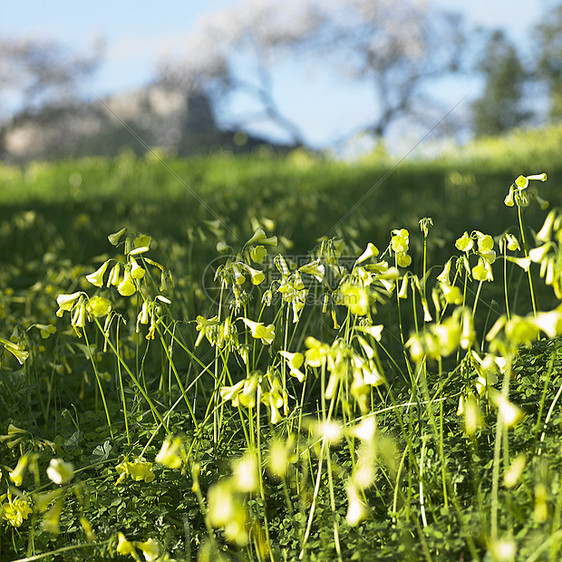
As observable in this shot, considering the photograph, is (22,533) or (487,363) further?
(22,533)

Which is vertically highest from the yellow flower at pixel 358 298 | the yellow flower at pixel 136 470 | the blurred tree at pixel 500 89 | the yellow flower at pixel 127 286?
the blurred tree at pixel 500 89

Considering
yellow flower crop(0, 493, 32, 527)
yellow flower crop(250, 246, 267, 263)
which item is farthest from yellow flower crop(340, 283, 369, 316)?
yellow flower crop(0, 493, 32, 527)

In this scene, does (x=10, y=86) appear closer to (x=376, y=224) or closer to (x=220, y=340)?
(x=376, y=224)

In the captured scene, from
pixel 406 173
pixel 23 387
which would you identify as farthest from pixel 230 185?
pixel 23 387

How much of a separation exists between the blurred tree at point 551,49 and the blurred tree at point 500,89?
1022mm

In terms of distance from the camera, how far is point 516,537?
4.58ft

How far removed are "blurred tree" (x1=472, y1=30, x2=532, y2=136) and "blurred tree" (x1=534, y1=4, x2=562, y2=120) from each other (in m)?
1.02

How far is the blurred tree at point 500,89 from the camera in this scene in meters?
28.2

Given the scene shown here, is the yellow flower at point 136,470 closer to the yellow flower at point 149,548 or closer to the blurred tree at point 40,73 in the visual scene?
the yellow flower at point 149,548

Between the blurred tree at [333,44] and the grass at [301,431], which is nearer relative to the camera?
the grass at [301,431]

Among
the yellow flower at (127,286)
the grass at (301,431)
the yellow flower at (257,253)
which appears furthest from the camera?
the yellow flower at (257,253)

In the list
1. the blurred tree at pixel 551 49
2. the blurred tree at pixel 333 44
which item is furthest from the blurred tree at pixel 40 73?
the blurred tree at pixel 551 49

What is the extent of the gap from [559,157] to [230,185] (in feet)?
15.2

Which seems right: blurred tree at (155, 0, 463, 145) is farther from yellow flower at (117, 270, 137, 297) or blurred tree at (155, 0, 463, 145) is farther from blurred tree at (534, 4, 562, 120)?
yellow flower at (117, 270, 137, 297)
